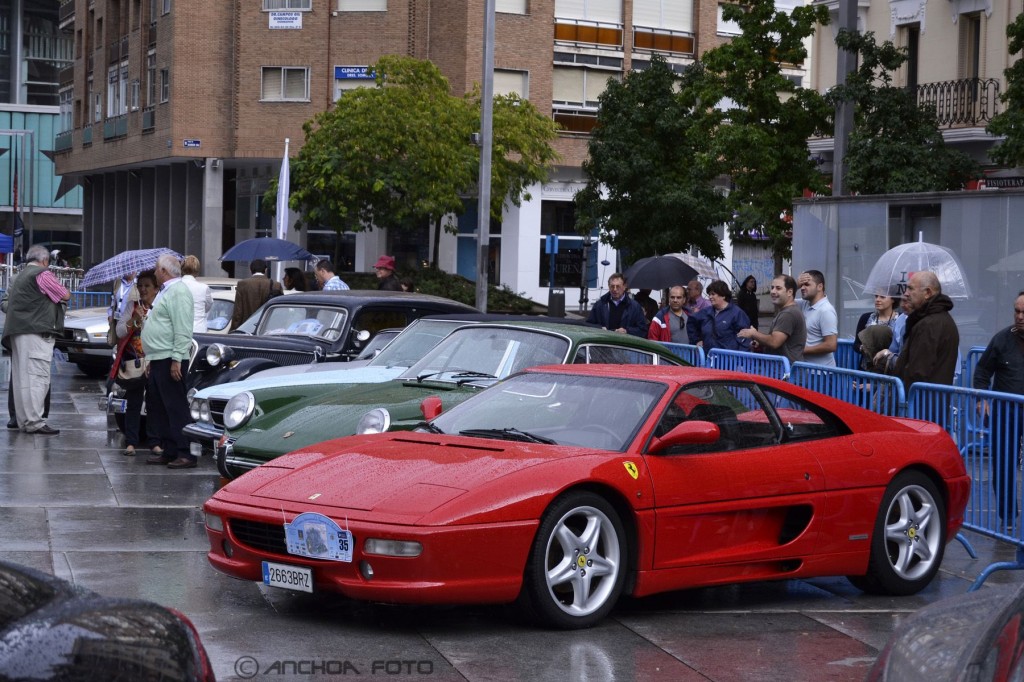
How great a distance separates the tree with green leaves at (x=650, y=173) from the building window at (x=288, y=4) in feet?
46.9

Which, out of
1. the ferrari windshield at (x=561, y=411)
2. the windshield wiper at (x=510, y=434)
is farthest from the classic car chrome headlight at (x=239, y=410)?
the windshield wiper at (x=510, y=434)

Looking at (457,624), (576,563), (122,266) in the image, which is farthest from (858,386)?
(122,266)

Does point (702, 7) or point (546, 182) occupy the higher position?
point (702, 7)

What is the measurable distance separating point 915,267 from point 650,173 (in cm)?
1995

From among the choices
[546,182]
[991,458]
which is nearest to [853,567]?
[991,458]

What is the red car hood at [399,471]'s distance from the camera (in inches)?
269

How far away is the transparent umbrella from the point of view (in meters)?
15.8

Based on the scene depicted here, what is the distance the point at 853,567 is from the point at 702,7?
144 feet

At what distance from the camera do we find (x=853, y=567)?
808 centimetres

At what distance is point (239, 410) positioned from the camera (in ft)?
34.2

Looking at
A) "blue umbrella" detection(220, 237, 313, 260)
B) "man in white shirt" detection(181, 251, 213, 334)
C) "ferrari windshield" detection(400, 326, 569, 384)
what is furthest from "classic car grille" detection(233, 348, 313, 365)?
"blue umbrella" detection(220, 237, 313, 260)

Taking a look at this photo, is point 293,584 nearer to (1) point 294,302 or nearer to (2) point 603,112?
(1) point 294,302

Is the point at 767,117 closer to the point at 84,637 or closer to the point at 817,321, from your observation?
the point at 817,321

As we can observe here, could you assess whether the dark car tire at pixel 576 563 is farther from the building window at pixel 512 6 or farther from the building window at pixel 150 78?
the building window at pixel 150 78
